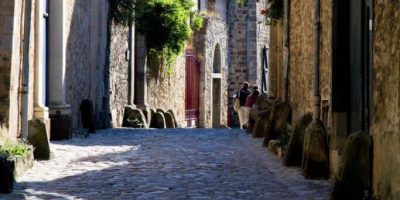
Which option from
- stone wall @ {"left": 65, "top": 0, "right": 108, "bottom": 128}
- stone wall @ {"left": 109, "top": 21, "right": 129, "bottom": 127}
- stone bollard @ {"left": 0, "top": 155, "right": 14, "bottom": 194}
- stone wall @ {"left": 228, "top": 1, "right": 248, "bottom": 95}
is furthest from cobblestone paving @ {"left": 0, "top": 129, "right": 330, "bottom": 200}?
stone wall @ {"left": 228, "top": 1, "right": 248, "bottom": 95}

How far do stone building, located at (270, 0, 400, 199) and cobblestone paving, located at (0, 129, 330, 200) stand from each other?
0.76 m

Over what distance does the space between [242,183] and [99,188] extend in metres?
1.49

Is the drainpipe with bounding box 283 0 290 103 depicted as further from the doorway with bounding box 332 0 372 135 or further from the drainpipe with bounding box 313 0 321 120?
the doorway with bounding box 332 0 372 135

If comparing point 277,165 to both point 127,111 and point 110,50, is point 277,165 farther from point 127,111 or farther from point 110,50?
point 127,111

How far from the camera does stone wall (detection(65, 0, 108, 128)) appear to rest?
1454 centimetres

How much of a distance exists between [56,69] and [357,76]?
655 cm

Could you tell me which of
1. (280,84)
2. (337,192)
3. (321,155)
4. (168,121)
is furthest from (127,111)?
(337,192)

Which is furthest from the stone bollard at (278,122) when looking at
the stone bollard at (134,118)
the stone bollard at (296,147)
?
the stone bollard at (134,118)

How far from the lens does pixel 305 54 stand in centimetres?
1165

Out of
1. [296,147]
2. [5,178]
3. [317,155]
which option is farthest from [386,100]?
[296,147]

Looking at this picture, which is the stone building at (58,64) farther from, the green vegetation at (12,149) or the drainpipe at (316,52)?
the drainpipe at (316,52)

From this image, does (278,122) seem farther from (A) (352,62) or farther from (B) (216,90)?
(B) (216,90)

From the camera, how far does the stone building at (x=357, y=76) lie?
20.5ft

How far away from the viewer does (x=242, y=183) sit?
8555 mm
